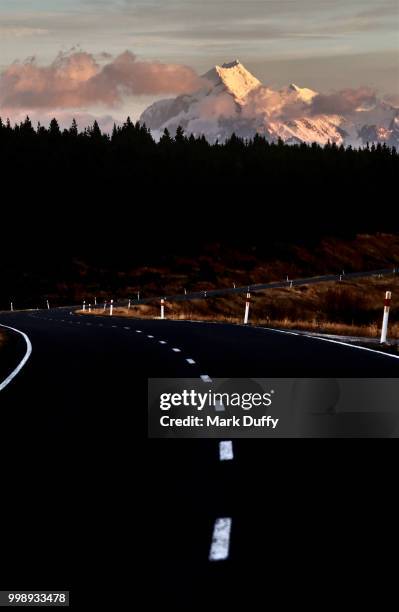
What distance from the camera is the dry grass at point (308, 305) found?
225 feet

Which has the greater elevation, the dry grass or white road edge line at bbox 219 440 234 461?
white road edge line at bbox 219 440 234 461

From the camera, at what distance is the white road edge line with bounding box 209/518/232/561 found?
21.2 feet

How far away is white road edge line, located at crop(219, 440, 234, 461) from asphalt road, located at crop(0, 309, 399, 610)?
8cm

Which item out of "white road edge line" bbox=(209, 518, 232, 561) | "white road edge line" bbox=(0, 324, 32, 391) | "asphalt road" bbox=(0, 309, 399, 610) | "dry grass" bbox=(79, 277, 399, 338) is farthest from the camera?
"dry grass" bbox=(79, 277, 399, 338)

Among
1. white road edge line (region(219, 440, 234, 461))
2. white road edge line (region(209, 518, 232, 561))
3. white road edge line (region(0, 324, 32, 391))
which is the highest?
white road edge line (region(209, 518, 232, 561))

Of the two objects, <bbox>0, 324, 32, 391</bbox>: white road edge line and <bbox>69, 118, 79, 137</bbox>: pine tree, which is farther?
<bbox>69, 118, 79, 137</bbox>: pine tree

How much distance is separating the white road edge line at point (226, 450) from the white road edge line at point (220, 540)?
2672 mm

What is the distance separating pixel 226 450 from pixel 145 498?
244 centimetres

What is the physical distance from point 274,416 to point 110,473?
376 centimetres

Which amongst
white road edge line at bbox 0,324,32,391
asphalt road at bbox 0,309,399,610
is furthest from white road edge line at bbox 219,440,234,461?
white road edge line at bbox 0,324,32,391

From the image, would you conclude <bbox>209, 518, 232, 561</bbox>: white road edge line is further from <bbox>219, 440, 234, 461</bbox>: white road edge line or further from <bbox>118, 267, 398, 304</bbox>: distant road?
<bbox>118, 267, 398, 304</bbox>: distant road

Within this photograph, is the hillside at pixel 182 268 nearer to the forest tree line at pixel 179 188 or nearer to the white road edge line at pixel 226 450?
the forest tree line at pixel 179 188

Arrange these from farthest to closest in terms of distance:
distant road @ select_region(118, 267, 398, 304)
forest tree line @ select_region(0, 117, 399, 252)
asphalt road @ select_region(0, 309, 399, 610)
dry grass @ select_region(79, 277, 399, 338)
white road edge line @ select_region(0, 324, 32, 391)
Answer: forest tree line @ select_region(0, 117, 399, 252)
distant road @ select_region(118, 267, 398, 304)
dry grass @ select_region(79, 277, 399, 338)
white road edge line @ select_region(0, 324, 32, 391)
asphalt road @ select_region(0, 309, 399, 610)

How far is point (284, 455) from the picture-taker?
10.4 metres
